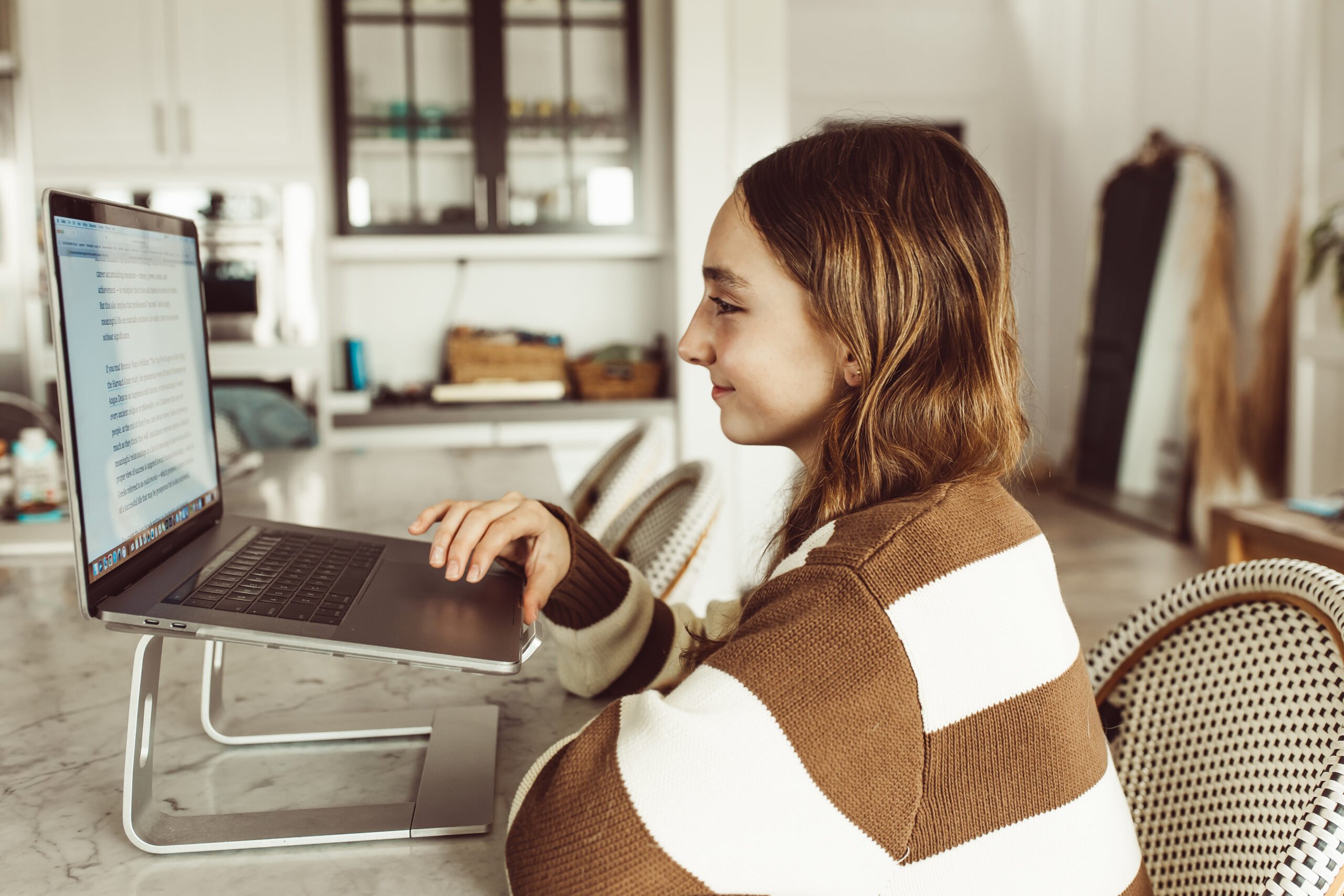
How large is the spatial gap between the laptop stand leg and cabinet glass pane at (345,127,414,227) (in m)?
3.39

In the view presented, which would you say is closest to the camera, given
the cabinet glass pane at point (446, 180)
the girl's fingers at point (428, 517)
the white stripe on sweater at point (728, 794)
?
the white stripe on sweater at point (728, 794)

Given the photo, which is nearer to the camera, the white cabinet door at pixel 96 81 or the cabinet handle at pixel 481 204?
the white cabinet door at pixel 96 81

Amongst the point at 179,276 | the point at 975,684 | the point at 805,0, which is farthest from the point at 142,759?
the point at 805,0

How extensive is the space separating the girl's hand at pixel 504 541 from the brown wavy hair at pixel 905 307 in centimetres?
19


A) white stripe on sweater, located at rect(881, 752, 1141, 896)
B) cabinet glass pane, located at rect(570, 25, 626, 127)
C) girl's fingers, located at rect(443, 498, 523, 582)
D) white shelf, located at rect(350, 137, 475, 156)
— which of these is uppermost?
cabinet glass pane, located at rect(570, 25, 626, 127)

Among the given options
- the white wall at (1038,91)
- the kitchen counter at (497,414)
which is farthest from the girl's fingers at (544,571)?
the white wall at (1038,91)

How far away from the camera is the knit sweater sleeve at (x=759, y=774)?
63 cm

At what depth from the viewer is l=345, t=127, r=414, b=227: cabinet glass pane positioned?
13.5ft

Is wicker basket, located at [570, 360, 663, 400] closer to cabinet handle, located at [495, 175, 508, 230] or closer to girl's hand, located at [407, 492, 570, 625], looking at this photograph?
cabinet handle, located at [495, 175, 508, 230]

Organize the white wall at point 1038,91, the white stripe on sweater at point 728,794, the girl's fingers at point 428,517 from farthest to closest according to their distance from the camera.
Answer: the white wall at point 1038,91 < the girl's fingers at point 428,517 < the white stripe on sweater at point 728,794

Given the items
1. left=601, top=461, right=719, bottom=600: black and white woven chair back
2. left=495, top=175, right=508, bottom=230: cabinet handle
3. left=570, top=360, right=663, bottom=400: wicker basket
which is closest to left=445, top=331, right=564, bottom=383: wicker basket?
left=570, top=360, right=663, bottom=400: wicker basket

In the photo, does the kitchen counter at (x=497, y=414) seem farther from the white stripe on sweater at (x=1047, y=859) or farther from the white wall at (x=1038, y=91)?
the white stripe on sweater at (x=1047, y=859)

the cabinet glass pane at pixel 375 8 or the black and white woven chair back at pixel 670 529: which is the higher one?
the cabinet glass pane at pixel 375 8

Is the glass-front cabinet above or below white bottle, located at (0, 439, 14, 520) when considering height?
above
